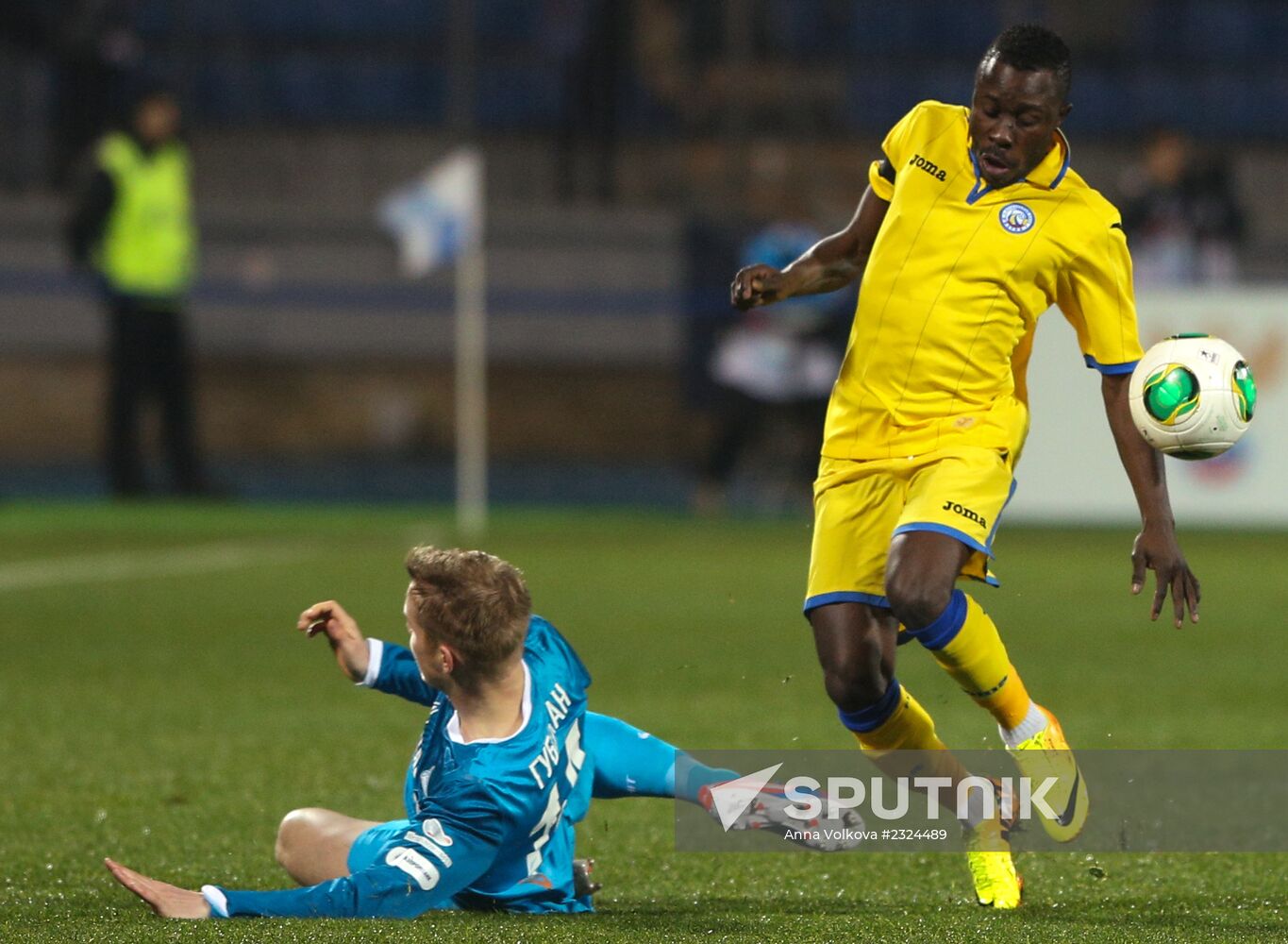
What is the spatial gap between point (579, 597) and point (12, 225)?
9916 mm

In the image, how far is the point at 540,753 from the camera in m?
3.86

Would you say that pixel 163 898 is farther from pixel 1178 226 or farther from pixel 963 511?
pixel 1178 226

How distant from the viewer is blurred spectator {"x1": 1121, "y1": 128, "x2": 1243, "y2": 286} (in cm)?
1487

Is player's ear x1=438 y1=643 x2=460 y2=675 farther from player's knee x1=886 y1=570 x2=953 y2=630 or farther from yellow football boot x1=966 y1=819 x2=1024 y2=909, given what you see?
yellow football boot x1=966 y1=819 x2=1024 y2=909

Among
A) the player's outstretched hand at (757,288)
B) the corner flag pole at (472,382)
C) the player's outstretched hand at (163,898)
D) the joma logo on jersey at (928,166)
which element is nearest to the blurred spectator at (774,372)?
the corner flag pole at (472,382)

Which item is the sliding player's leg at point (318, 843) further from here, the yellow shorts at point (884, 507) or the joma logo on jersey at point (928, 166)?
the joma logo on jersey at point (928, 166)

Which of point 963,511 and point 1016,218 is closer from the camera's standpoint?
point 963,511

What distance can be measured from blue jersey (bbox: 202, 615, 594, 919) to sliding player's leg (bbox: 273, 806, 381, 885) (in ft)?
0.49

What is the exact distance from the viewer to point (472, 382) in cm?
1645

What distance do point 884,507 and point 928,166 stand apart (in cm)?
74

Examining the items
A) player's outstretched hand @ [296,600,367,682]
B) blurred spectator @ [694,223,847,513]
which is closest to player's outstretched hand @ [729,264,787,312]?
player's outstretched hand @ [296,600,367,682]

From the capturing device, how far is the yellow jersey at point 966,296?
14.3 ft

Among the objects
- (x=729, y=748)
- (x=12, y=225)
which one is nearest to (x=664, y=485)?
(x=12, y=225)

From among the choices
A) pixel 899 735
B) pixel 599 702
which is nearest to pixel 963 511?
pixel 899 735
